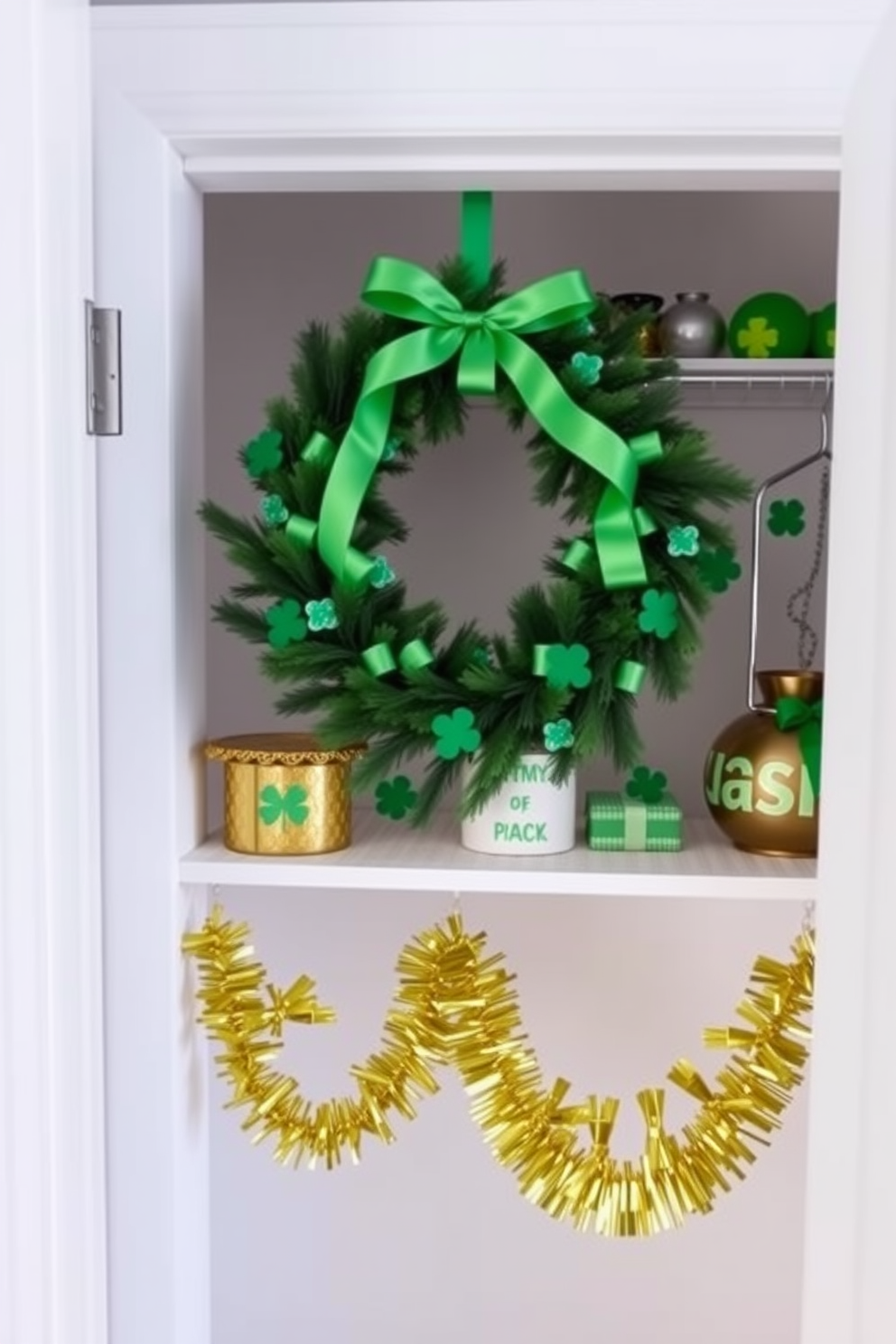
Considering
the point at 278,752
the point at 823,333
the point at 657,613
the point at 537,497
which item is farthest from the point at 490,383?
the point at 823,333

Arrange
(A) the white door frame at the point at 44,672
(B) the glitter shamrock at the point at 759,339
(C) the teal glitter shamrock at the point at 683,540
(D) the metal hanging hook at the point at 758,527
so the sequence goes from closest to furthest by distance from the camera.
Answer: (A) the white door frame at the point at 44,672, (C) the teal glitter shamrock at the point at 683,540, (D) the metal hanging hook at the point at 758,527, (B) the glitter shamrock at the point at 759,339

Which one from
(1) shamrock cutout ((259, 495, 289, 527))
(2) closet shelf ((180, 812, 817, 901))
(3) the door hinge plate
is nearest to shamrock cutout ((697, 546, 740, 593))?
(2) closet shelf ((180, 812, 817, 901))

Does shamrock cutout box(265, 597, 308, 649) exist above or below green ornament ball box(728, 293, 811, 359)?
below

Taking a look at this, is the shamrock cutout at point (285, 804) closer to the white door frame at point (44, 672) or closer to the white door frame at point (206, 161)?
the white door frame at point (206, 161)

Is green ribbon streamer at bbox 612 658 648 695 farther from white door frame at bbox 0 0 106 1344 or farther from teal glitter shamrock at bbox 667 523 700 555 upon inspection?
white door frame at bbox 0 0 106 1344

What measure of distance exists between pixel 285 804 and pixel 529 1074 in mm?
304

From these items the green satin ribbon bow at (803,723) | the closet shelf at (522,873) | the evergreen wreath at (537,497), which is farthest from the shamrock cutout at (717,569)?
the closet shelf at (522,873)

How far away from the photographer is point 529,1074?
1111mm

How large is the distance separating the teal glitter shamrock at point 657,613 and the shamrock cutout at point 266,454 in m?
0.31

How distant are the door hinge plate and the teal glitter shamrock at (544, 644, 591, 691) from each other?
0.36 meters

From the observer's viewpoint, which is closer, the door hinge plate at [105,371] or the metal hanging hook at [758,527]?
the door hinge plate at [105,371]

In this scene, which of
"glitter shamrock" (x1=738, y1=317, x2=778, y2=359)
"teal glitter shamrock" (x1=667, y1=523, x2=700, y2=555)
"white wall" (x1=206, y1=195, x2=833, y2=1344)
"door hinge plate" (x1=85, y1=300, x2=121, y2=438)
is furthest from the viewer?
"white wall" (x1=206, y1=195, x2=833, y2=1344)

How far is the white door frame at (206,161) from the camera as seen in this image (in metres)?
0.96

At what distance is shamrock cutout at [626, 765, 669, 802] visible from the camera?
117 centimetres
